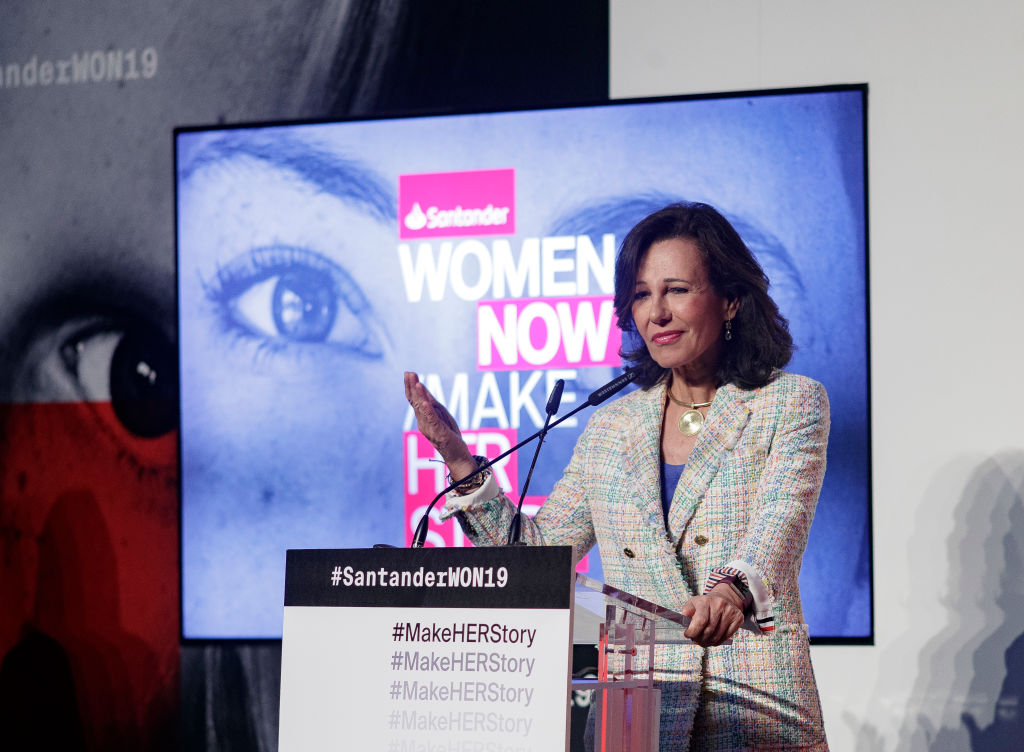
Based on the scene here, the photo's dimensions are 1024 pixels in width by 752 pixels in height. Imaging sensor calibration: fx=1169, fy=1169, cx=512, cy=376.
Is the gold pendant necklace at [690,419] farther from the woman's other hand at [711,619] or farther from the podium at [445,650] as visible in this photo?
the podium at [445,650]

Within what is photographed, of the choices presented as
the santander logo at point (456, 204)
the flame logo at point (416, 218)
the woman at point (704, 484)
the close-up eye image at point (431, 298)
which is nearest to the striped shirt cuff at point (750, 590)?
the woman at point (704, 484)

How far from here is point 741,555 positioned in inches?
85.4

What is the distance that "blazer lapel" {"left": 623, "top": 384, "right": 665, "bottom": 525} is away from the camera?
7.86 feet

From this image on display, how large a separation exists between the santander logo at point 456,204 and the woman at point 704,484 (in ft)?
3.94

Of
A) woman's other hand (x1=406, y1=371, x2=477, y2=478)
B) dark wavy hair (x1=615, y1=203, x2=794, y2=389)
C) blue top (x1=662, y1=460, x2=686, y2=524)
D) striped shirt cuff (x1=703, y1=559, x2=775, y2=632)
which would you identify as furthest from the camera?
dark wavy hair (x1=615, y1=203, x2=794, y2=389)

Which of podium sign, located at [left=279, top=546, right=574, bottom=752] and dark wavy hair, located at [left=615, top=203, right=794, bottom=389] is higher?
dark wavy hair, located at [left=615, top=203, right=794, bottom=389]

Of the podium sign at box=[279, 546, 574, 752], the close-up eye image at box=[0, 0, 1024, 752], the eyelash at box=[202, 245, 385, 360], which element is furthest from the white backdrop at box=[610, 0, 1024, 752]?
the podium sign at box=[279, 546, 574, 752]

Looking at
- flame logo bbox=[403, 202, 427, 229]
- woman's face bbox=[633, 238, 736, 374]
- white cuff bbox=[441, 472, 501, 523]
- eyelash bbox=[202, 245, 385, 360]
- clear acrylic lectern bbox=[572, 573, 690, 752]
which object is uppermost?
flame logo bbox=[403, 202, 427, 229]

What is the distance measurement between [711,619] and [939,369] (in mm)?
2147

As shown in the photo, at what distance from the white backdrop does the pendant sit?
1384mm

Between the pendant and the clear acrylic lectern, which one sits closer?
the clear acrylic lectern

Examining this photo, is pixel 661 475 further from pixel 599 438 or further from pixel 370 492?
pixel 370 492

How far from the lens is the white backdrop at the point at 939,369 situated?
11.8 feet

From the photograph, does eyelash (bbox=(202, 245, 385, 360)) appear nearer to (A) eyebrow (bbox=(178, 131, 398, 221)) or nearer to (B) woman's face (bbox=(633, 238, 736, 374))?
(A) eyebrow (bbox=(178, 131, 398, 221))
